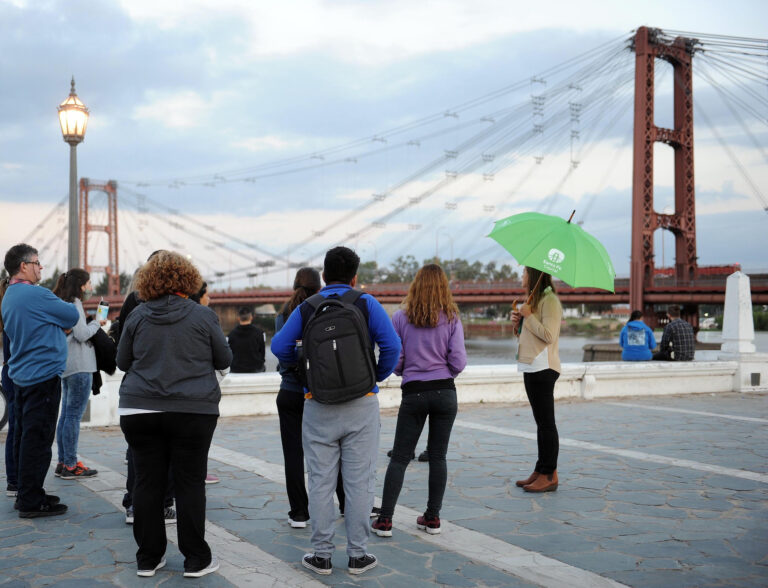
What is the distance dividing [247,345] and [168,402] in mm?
5442

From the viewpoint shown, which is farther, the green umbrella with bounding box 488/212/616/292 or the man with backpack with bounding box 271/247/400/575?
the green umbrella with bounding box 488/212/616/292

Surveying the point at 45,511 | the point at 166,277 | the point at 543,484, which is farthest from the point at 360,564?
the point at 45,511

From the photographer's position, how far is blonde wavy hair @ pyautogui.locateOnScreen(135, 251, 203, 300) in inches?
138

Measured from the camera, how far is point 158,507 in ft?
11.6

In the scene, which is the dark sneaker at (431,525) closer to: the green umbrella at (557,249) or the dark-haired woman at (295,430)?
the dark-haired woman at (295,430)

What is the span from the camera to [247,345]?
8.82 meters

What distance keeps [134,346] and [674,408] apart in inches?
317

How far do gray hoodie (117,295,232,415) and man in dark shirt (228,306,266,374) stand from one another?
17.0ft

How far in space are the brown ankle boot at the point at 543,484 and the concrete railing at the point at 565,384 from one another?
13.5 ft

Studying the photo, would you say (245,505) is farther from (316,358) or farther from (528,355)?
(528,355)

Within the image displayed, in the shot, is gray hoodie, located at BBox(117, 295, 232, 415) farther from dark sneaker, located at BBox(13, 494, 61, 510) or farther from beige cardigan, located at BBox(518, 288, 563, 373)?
beige cardigan, located at BBox(518, 288, 563, 373)

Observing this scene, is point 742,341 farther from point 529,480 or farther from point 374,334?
point 374,334

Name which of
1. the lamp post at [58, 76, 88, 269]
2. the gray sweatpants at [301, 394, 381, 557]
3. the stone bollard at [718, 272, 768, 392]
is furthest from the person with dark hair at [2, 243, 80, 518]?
the stone bollard at [718, 272, 768, 392]

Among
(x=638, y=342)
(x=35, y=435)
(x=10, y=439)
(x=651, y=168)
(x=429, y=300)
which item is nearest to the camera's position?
(x=429, y=300)
